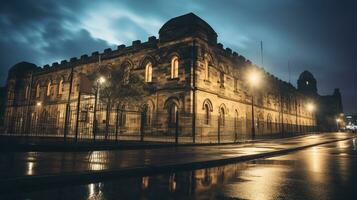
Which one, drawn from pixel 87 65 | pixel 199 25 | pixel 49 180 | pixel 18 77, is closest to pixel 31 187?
pixel 49 180

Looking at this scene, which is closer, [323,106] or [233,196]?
[233,196]

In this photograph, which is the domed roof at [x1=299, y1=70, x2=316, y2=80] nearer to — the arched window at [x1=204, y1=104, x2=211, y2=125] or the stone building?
the stone building

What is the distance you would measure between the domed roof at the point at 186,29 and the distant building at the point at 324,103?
45858 millimetres

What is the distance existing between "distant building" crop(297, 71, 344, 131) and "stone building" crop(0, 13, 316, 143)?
38.9 metres

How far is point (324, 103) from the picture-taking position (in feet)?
264

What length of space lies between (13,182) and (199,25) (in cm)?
1977

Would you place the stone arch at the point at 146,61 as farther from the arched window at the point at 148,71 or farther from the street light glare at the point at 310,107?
the street light glare at the point at 310,107

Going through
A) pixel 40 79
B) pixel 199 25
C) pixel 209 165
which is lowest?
pixel 209 165

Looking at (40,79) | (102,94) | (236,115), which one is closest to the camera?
(102,94)

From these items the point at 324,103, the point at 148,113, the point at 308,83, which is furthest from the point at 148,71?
the point at 324,103

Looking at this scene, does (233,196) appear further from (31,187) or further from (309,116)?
(309,116)

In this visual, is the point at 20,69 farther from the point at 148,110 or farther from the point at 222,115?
the point at 222,115

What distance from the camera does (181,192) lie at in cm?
421

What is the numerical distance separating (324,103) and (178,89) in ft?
252
